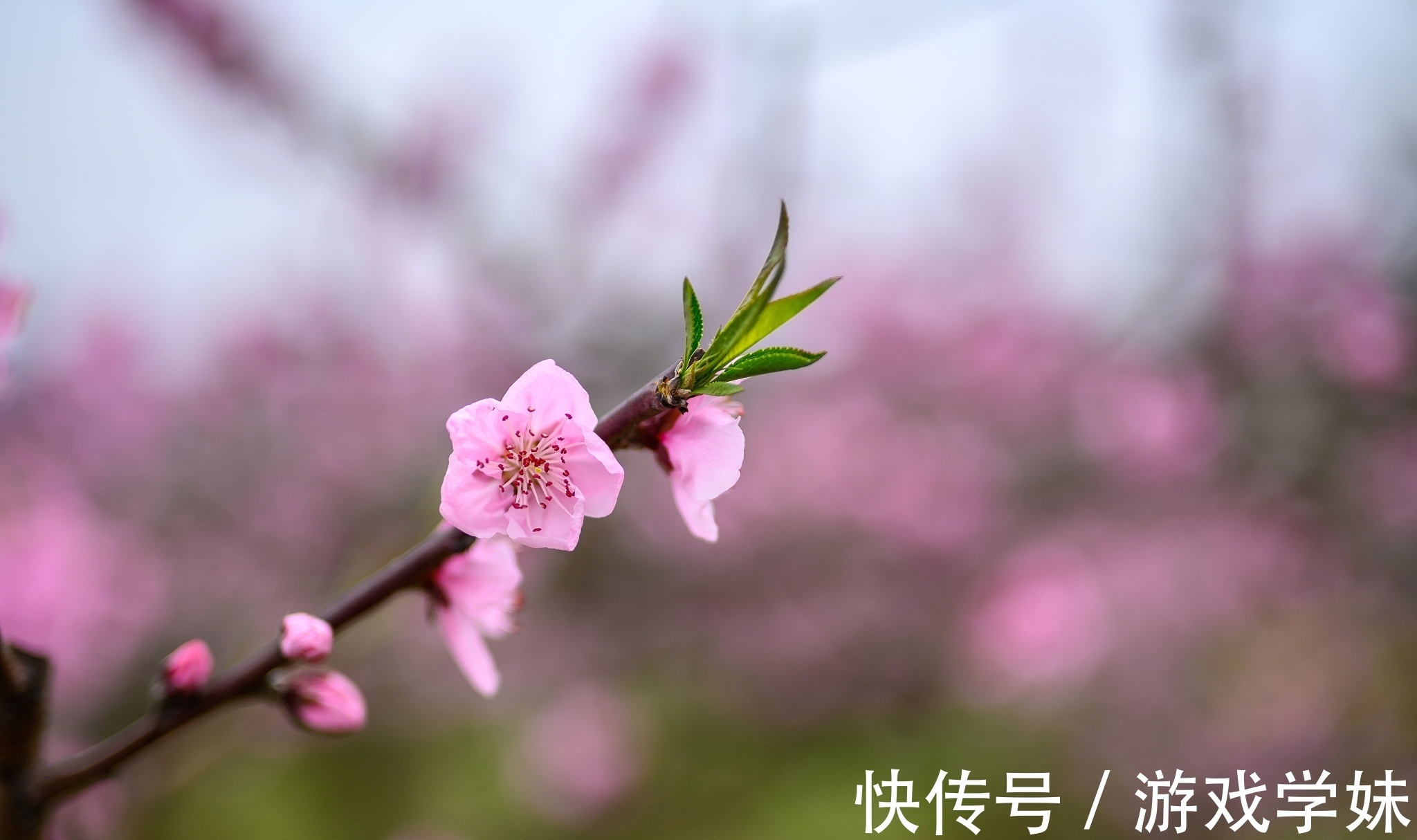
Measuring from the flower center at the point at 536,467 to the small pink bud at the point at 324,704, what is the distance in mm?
176

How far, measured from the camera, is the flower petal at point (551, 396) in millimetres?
469

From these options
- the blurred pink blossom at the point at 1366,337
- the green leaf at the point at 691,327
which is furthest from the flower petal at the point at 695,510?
the blurred pink blossom at the point at 1366,337

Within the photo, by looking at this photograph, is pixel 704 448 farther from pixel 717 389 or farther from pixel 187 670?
pixel 187 670

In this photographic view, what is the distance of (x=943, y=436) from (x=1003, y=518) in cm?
34

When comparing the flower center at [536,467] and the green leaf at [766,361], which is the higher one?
the flower center at [536,467]

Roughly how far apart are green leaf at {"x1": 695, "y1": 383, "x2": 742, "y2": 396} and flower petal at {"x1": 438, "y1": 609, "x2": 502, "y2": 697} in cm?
26

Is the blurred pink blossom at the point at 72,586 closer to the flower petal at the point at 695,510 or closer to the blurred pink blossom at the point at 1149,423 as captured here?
the flower petal at the point at 695,510

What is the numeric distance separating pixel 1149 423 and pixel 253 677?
2511mm

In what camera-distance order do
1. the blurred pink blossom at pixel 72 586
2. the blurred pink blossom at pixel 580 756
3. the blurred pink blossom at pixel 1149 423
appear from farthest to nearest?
the blurred pink blossom at pixel 580 756 < the blurred pink blossom at pixel 1149 423 < the blurred pink blossom at pixel 72 586

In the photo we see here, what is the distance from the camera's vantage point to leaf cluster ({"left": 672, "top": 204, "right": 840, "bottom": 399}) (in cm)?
40

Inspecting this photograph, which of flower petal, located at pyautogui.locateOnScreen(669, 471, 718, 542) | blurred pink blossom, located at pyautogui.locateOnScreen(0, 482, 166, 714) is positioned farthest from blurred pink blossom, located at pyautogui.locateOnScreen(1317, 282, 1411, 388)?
blurred pink blossom, located at pyautogui.locateOnScreen(0, 482, 166, 714)

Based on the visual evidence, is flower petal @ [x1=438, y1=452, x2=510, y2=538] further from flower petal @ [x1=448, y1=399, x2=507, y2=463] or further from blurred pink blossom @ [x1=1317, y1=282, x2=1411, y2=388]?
blurred pink blossom @ [x1=1317, y1=282, x2=1411, y2=388]

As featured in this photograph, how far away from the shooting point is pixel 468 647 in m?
0.58

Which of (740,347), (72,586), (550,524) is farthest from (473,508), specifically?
(72,586)
